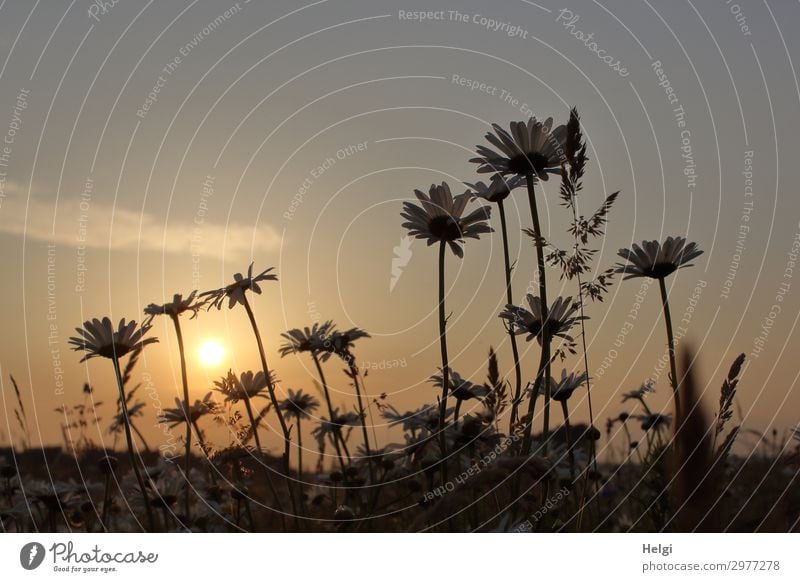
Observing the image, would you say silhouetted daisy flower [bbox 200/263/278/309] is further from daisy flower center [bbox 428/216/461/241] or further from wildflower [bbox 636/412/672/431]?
wildflower [bbox 636/412/672/431]

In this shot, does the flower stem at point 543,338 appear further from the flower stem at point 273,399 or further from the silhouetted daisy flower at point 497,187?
the flower stem at point 273,399

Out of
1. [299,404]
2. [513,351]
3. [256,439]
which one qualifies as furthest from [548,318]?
[299,404]

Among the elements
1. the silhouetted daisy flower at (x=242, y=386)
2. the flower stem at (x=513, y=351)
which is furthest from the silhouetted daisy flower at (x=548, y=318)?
the silhouetted daisy flower at (x=242, y=386)

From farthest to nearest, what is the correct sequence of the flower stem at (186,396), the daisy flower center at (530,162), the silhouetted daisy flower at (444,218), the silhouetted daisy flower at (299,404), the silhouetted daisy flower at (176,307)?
the silhouetted daisy flower at (299,404), the silhouetted daisy flower at (444,218), the silhouetted daisy flower at (176,307), the daisy flower center at (530,162), the flower stem at (186,396)

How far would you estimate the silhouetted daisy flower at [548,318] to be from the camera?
3777 mm

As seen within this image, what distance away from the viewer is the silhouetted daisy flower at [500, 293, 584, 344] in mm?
3777

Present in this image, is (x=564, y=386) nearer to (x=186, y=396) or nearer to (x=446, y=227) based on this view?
(x=446, y=227)

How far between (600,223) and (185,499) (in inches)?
99.9

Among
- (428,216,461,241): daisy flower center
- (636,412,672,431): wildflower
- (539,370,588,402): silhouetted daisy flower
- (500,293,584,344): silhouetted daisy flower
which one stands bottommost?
(636,412,672,431): wildflower

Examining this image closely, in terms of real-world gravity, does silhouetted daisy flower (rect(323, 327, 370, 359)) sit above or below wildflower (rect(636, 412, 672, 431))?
above

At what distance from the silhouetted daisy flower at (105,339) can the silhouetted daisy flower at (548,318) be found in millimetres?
1790

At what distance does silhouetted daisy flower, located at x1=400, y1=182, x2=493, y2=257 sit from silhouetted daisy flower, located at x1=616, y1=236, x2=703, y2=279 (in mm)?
725

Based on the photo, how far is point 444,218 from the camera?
4.39 metres

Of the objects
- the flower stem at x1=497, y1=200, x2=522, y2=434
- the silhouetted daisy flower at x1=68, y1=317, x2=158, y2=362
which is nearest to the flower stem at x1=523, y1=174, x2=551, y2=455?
the flower stem at x1=497, y1=200, x2=522, y2=434
